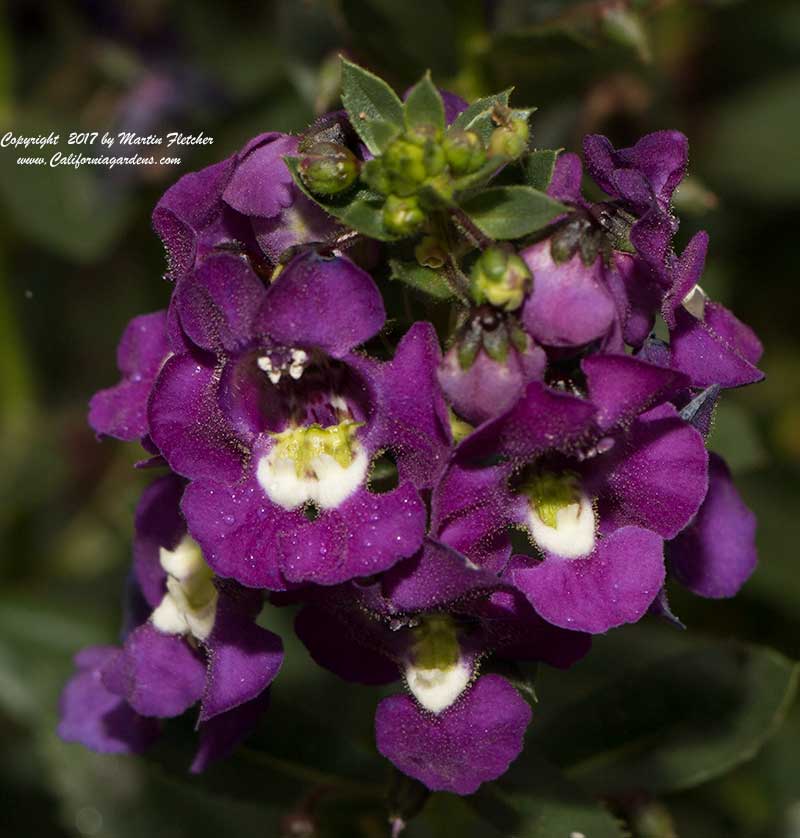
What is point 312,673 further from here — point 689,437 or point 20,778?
point 689,437

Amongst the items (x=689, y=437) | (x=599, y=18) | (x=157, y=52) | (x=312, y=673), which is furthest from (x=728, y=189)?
(x=689, y=437)

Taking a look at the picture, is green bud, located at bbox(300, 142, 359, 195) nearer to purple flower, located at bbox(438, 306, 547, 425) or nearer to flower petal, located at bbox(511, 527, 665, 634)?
purple flower, located at bbox(438, 306, 547, 425)

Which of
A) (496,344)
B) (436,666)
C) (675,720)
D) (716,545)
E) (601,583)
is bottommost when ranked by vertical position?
(675,720)

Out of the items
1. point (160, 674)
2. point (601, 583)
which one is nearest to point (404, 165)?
point (601, 583)

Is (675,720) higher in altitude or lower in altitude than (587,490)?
lower

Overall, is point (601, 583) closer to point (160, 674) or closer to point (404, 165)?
point (404, 165)

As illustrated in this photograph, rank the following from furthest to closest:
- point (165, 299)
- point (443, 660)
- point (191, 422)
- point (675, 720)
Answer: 1. point (165, 299)
2. point (675, 720)
3. point (443, 660)
4. point (191, 422)
